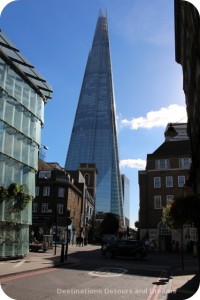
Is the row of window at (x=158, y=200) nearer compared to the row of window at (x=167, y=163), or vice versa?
the row of window at (x=158, y=200)

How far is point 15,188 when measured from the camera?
67.3 feet

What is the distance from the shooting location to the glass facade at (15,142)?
2014cm

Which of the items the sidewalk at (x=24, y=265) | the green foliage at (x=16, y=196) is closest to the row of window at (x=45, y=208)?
the green foliage at (x=16, y=196)

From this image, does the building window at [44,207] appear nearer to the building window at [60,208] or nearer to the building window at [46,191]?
the building window at [46,191]

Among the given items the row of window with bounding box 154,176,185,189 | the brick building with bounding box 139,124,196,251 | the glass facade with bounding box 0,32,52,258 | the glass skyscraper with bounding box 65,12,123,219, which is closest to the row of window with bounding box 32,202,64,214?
the brick building with bounding box 139,124,196,251

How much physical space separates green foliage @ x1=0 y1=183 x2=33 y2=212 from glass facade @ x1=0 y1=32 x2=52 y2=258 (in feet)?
0.79

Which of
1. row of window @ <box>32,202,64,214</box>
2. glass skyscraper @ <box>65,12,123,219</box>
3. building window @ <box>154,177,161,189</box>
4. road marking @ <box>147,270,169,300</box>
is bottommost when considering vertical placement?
road marking @ <box>147,270,169,300</box>

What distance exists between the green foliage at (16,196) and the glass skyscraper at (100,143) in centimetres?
13867

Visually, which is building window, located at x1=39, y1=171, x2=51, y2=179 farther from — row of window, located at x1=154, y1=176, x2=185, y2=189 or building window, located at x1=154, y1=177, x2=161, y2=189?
row of window, located at x1=154, y1=176, x2=185, y2=189

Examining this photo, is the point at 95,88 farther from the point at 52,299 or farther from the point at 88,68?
the point at 52,299

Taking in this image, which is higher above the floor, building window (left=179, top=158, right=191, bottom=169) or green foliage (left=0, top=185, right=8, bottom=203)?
building window (left=179, top=158, right=191, bottom=169)

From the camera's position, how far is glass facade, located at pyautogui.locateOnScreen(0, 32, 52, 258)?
20142 mm

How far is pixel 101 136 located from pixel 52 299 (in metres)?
156

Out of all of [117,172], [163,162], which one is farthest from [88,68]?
[163,162]
